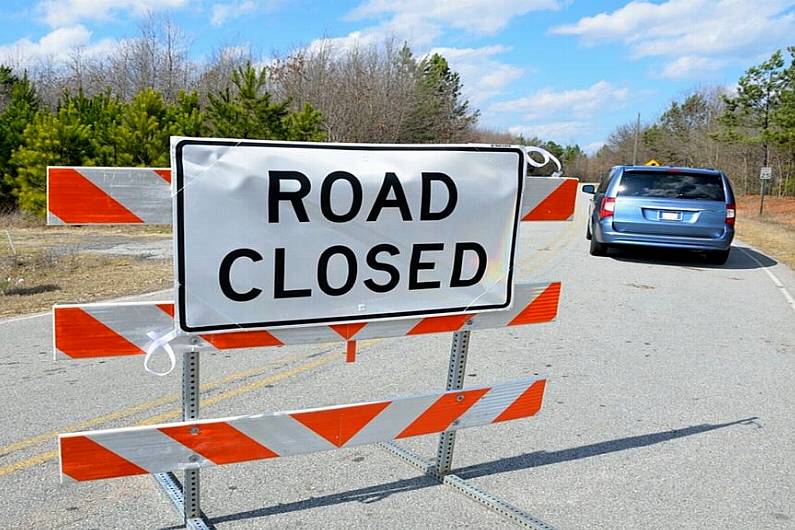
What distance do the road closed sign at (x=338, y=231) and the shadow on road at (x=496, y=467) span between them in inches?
40.0

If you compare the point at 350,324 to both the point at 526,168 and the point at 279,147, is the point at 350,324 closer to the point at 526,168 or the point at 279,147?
the point at 279,147

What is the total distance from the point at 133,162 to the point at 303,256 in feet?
66.0

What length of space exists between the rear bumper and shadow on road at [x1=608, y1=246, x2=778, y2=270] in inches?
12.8

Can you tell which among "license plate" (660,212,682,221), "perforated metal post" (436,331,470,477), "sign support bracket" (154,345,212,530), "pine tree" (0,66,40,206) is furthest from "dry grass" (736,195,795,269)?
"pine tree" (0,66,40,206)

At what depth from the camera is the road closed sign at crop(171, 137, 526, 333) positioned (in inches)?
112

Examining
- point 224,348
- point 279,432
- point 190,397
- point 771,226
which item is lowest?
point 771,226

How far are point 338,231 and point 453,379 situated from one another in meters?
1.17

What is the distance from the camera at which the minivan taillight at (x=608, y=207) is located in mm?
13297

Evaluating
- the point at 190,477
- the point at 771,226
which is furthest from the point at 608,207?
the point at 771,226

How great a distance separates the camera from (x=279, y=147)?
2918 mm

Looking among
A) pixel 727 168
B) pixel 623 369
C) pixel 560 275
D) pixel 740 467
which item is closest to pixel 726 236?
pixel 560 275

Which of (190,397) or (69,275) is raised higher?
(190,397)

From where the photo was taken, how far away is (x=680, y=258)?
48.3 ft

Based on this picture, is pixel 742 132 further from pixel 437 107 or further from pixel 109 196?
pixel 109 196
